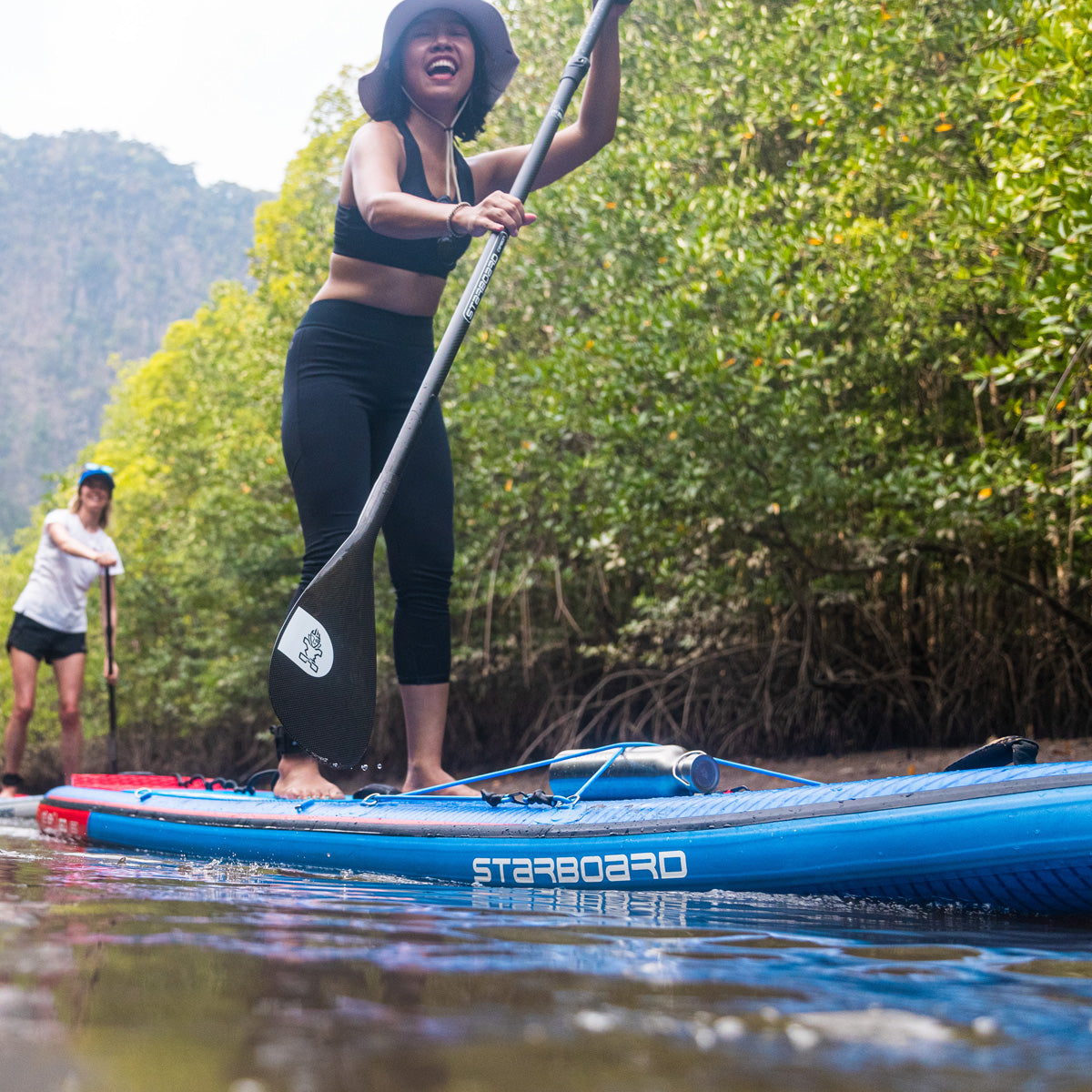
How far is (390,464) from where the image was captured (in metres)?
2.76

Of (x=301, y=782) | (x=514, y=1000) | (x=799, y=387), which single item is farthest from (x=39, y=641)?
(x=514, y=1000)

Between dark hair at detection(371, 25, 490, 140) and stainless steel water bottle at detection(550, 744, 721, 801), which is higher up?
dark hair at detection(371, 25, 490, 140)

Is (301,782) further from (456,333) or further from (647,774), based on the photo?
(456,333)

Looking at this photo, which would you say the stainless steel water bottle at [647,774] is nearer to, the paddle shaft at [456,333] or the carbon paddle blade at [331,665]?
the carbon paddle blade at [331,665]

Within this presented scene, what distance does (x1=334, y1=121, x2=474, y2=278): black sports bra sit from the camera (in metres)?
2.84

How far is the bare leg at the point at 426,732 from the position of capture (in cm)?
289

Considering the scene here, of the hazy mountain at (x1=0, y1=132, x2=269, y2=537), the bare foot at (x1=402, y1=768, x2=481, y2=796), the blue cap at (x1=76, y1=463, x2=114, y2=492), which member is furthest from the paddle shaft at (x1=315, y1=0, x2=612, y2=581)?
the hazy mountain at (x1=0, y1=132, x2=269, y2=537)

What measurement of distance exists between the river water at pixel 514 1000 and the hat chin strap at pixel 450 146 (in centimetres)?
200

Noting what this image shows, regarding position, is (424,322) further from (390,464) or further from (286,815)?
(286,815)

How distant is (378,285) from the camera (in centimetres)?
289

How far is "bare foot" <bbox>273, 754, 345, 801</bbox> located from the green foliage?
10.2ft

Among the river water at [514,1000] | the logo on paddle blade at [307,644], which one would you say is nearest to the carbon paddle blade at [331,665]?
the logo on paddle blade at [307,644]

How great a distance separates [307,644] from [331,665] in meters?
0.08

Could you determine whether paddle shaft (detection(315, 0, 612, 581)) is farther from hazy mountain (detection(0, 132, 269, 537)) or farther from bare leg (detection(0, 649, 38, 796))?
hazy mountain (detection(0, 132, 269, 537))
